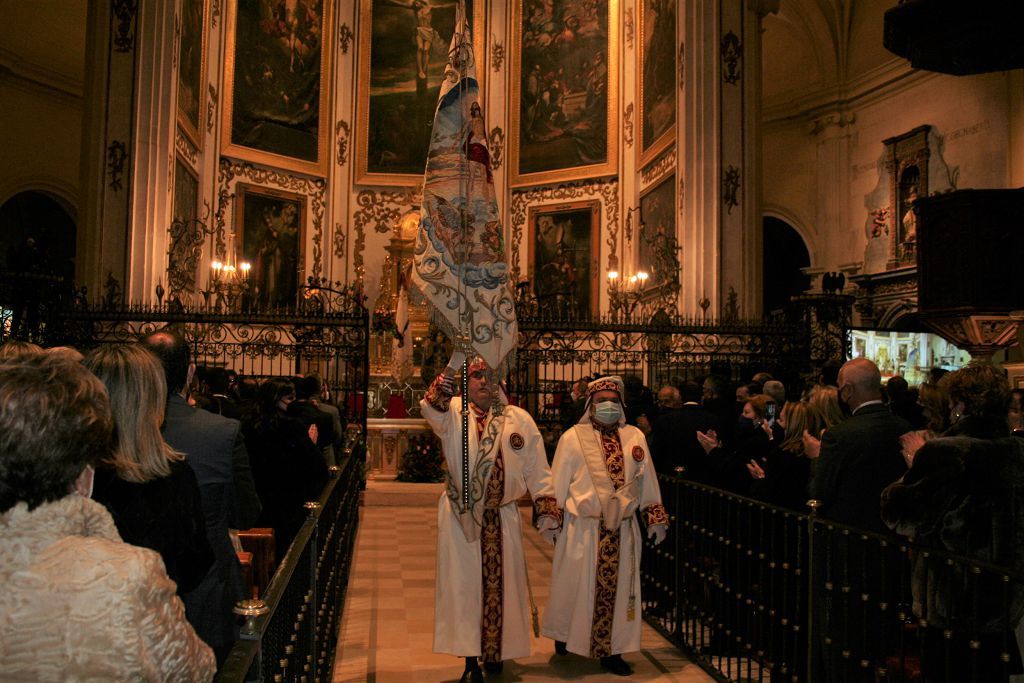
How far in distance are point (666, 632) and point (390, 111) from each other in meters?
17.4

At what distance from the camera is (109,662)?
164 centimetres

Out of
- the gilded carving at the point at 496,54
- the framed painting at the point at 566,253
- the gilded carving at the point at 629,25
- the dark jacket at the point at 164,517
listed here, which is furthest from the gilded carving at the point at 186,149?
the dark jacket at the point at 164,517

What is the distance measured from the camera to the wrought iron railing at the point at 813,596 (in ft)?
13.1

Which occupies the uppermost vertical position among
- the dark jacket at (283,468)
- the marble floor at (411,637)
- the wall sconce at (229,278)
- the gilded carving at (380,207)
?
the gilded carving at (380,207)

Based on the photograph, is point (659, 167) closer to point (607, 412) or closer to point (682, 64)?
point (682, 64)

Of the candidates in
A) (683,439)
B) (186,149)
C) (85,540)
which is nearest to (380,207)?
(186,149)

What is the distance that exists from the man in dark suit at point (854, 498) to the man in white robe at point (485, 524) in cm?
168

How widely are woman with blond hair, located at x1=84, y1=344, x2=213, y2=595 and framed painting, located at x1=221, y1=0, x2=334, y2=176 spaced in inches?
699

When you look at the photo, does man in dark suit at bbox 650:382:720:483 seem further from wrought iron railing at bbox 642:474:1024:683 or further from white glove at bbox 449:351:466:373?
white glove at bbox 449:351:466:373

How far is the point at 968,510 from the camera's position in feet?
13.4

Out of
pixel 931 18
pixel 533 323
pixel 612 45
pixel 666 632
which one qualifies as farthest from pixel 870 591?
pixel 612 45

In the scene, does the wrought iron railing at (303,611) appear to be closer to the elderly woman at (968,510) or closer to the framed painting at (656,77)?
the elderly woman at (968,510)

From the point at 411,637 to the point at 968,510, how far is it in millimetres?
3919

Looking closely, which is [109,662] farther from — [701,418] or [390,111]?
[390,111]
